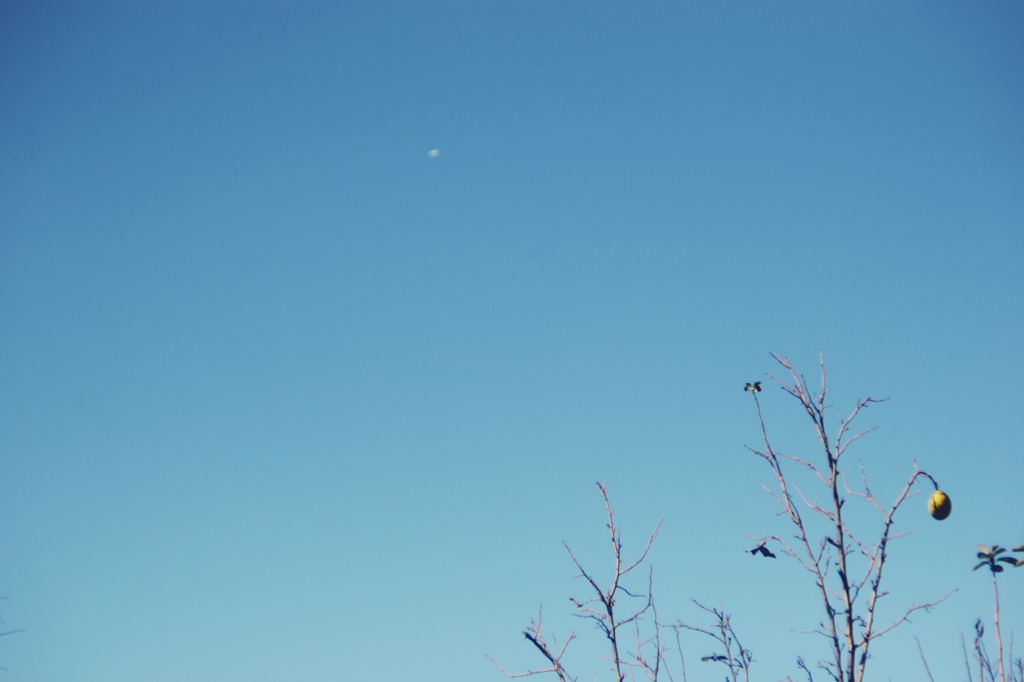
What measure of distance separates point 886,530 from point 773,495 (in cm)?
75

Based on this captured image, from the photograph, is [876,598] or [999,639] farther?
[999,639]

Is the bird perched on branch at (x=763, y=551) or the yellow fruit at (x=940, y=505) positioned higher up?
the yellow fruit at (x=940, y=505)

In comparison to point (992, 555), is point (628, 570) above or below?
below

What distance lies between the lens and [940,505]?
6117 mm

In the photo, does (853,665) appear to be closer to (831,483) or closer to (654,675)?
(831,483)

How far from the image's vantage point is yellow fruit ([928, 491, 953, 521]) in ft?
20.0

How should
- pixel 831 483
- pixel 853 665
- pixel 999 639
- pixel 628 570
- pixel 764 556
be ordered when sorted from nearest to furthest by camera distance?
pixel 853 665, pixel 831 483, pixel 764 556, pixel 628 570, pixel 999 639

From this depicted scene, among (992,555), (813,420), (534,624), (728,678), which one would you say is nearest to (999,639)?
(728,678)

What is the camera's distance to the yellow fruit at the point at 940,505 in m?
6.08

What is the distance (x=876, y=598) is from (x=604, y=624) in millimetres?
2012

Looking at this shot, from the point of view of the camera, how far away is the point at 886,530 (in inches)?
169

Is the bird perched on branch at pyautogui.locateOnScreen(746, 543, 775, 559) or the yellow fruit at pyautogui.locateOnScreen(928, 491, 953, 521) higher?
the yellow fruit at pyautogui.locateOnScreen(928, 491, 953, 521)

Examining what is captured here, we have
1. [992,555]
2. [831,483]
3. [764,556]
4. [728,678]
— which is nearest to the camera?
[831,483]

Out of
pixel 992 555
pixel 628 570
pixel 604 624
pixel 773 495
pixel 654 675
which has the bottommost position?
pixel 654 675
